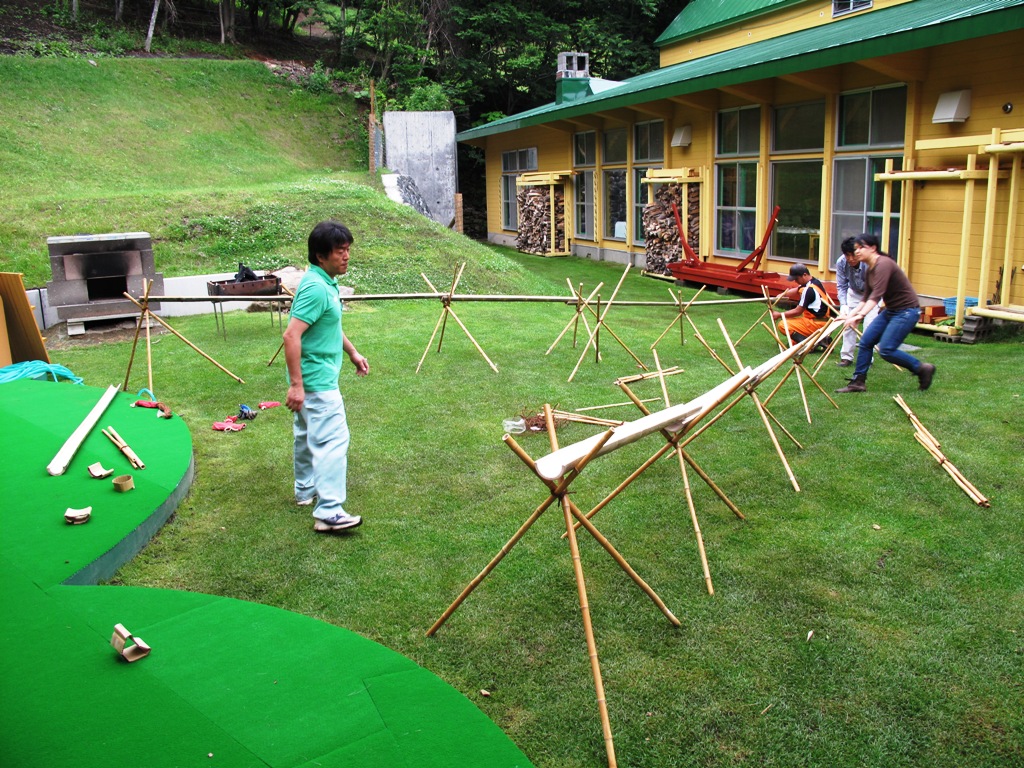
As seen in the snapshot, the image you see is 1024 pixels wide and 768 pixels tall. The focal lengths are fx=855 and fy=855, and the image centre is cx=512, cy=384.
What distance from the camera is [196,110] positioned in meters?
28.9

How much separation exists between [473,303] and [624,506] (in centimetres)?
941

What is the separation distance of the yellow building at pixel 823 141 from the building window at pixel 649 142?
0.16ft

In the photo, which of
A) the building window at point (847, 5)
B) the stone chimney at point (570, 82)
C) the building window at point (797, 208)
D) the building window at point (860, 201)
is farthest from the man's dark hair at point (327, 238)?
the stone chimney at point (570, 82)

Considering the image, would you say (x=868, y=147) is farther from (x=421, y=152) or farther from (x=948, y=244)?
(x=421, y=152)

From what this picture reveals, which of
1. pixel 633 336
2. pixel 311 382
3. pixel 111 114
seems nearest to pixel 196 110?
pixel 111 114

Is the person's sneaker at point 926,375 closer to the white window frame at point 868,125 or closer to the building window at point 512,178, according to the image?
the white window frame at point 868,125

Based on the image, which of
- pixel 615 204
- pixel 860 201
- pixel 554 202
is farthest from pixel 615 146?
pixel 860 201

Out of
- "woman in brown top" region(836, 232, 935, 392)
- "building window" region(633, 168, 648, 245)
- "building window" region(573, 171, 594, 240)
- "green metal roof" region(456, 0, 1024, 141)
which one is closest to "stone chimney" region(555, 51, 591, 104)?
"building window" region(573, 171, 594, 240)

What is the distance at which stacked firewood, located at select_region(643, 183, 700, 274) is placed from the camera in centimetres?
1875

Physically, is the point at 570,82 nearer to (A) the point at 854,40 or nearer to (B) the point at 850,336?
(A) the point at 854,40

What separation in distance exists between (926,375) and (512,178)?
72.5 feet

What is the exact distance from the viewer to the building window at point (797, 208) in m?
15.2

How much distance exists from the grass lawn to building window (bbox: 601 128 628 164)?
13.8 meters

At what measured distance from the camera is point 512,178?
2934cm
